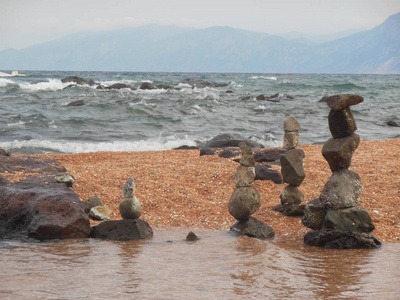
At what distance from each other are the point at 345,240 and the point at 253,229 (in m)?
1.48

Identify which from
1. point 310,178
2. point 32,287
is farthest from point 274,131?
point 32,287

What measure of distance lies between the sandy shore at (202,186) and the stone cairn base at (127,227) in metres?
0.80

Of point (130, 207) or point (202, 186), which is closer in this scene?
point (130, 207)

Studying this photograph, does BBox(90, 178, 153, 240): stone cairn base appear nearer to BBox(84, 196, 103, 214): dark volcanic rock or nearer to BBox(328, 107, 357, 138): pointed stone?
BBox(84, 196, 103, 214): dark volcanic rock

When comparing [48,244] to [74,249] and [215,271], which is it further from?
[215,271]

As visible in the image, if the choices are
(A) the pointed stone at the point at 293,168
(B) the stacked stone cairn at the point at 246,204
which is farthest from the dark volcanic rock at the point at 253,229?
(A) the pointed stone at the point at 293,168

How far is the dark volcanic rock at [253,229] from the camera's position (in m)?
8.24

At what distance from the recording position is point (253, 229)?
8.33 meters

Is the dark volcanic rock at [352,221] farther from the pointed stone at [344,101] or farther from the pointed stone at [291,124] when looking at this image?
the pointed stone at [291,124]

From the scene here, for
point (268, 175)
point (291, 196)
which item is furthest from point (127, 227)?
point (268, 175)

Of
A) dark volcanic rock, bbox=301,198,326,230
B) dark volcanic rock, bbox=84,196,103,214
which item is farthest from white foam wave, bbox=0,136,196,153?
dark volcanic rock, bbox=301,198,326,230

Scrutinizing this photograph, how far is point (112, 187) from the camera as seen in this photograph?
1105cm

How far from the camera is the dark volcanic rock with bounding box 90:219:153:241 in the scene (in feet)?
26.3

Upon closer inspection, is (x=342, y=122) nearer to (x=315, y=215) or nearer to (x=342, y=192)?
(x=342, y=192)
